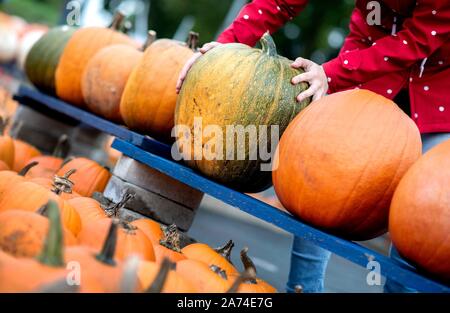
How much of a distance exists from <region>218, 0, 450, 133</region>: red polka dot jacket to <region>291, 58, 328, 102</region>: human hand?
4 centimetres

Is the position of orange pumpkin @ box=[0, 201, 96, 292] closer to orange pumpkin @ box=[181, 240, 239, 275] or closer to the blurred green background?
orange pumpkin @ box=[181, 240, 239, 275]

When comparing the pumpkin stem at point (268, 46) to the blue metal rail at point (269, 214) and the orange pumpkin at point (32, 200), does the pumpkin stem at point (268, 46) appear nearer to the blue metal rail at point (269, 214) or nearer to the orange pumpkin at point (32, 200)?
the blue metal rail at point (269, 214)

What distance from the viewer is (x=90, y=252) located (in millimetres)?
1714

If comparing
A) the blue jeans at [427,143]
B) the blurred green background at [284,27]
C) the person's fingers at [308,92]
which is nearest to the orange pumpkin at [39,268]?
the person's fingers at [308,92]

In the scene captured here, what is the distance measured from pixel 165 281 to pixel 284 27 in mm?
19595

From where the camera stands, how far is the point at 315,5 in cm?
1784

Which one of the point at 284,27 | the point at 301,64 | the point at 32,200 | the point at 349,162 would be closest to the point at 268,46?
the point at 301,64

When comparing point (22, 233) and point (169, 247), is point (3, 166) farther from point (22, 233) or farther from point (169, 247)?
point (22, 233)

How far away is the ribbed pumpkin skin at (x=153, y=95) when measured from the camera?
3.16m

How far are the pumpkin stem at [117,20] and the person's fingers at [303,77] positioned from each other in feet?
7.56

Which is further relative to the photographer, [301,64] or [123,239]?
[301,64]
